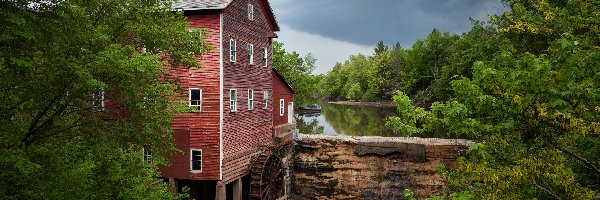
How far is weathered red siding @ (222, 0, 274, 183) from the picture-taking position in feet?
61.5

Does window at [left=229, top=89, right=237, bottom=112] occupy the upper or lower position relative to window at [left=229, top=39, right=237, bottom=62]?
lower

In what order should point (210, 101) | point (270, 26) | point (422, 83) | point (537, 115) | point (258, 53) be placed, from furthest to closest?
point (422, 83), point (270, 26), point (258, 53), point (210, 101), point (537, 115)

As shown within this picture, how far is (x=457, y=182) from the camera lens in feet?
25.8

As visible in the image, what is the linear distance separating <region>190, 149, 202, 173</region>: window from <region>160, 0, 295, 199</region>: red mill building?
0.01 m

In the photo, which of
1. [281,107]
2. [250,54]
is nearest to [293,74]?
[281,107]

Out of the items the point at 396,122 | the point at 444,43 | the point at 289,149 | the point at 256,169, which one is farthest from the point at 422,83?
the point at 396,122

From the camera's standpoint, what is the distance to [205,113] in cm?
1814

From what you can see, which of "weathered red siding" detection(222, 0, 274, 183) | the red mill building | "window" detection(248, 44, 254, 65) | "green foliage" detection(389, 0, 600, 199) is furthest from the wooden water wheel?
"green foliage" detection(389, 0, 600, 199)

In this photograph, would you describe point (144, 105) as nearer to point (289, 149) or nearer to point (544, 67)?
point (544, 67)

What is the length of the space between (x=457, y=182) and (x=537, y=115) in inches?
89.1

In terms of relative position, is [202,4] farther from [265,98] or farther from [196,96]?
[265,98]

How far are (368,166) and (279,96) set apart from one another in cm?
710

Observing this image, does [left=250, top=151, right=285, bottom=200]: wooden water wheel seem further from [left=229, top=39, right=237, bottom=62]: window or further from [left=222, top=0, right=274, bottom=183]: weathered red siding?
[left=229, top=39, right=237, bottom=62]: window

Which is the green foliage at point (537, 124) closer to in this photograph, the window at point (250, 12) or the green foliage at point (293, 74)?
the window at point (250, 12)
